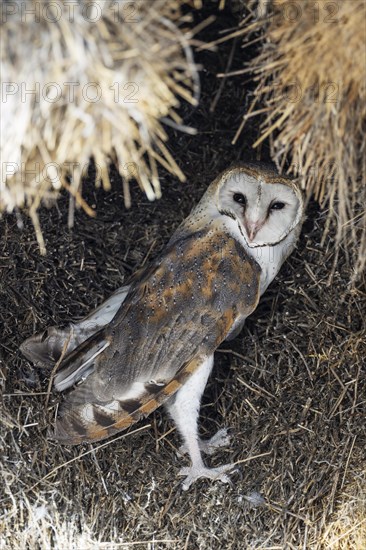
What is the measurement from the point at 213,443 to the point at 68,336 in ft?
1.81

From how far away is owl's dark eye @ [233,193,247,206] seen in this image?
243 cm

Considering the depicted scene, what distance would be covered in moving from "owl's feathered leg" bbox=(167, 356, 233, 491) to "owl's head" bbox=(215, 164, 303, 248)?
0.39 metres

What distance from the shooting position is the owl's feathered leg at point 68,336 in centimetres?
251

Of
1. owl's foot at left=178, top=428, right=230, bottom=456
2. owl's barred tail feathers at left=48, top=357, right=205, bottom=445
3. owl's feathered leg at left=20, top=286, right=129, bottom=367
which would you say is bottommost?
owl's foot at left=178, top=428, right=230, bottom=456

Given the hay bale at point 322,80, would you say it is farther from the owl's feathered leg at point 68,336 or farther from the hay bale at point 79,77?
the owl's feathered leg at point 68,336

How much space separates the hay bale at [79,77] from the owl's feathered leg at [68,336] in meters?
0.73

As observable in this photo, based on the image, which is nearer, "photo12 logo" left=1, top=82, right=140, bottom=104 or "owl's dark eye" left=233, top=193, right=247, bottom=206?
"photo12 logo" left=1, top=82, right=140, bottom=104

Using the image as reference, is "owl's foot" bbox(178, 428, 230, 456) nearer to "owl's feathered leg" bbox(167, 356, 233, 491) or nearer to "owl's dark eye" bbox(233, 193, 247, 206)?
"owl's feathered leg" bbox(167, 356, 233, 491)

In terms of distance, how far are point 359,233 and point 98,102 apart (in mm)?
929

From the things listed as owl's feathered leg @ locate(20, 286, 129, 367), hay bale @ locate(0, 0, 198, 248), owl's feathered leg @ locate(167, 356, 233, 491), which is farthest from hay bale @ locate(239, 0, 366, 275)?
owl's feathered leg @ locate(20, 286, 129, 367)

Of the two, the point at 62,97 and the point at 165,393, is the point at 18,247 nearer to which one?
the point at 165,393

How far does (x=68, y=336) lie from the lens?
2537mm

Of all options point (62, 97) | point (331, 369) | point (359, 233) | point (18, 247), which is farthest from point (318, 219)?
point (62, 97)

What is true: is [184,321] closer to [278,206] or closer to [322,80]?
[278,206]
